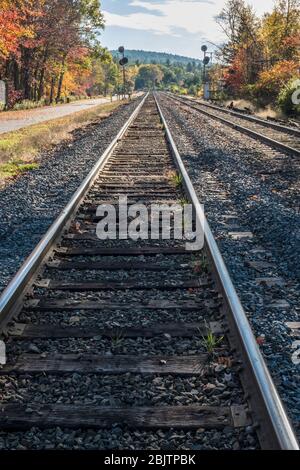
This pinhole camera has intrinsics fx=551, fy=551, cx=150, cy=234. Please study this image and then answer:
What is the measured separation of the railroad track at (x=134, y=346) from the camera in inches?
108

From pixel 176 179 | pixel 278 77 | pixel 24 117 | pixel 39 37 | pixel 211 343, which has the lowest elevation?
pixel 24 117

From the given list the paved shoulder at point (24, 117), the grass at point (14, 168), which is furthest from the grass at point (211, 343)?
the paved shoulder at point (24, 117)

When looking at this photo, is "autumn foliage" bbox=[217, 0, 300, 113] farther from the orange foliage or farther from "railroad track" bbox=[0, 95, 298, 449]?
"railroad track" bbox=[0, 95, 298, 449]

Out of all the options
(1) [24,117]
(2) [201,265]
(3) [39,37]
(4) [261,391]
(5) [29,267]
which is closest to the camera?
(4) [261,391]

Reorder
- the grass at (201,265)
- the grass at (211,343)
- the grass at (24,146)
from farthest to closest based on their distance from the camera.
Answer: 1. the grass at (24,146)
2. the grass at (201,265)
3. the grass at (211,343)

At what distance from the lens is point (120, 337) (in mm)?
3648

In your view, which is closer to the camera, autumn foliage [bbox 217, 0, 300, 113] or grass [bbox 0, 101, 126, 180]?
grass [bbox 0, 101, 126, 180]

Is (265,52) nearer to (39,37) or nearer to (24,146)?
(39,37)

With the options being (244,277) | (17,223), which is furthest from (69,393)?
(17,223)

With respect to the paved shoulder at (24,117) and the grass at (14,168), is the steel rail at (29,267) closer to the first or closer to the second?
the grass at (14,168)

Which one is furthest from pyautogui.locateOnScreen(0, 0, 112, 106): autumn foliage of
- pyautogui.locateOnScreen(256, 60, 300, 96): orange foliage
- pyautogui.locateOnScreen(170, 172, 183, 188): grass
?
pyautogui.locateOnScreen(170, 172, 183, 188): grass

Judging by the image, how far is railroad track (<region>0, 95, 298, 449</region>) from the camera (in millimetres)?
2734

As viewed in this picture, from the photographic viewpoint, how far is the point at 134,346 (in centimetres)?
354

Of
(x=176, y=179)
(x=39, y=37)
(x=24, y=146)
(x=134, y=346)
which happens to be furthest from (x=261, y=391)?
(x=39, y=37)
